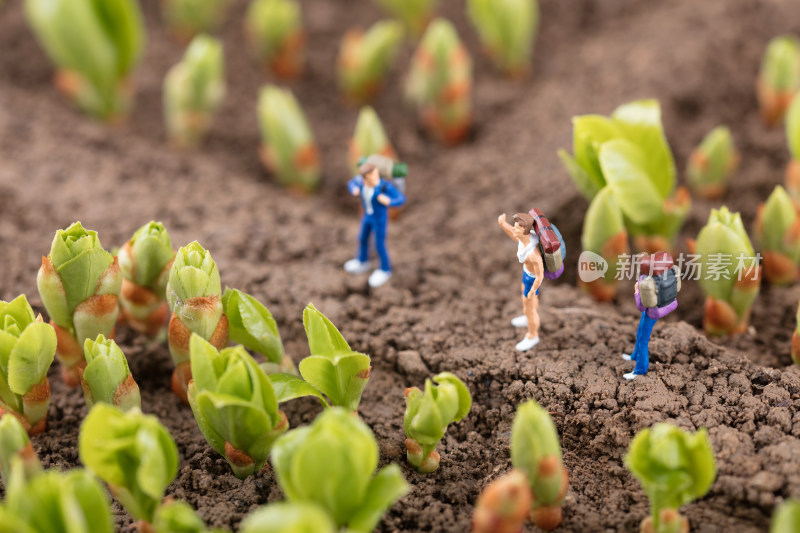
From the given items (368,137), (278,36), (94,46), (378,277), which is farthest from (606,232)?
(94,46)

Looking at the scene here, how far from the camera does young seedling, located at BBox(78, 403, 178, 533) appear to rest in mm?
1625

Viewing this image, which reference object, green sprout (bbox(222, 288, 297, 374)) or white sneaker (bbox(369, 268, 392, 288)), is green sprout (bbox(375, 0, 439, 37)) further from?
green sprout (bbox(222, 288, 297, 374))

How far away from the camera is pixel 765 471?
72.6 inches

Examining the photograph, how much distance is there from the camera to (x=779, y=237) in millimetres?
2553

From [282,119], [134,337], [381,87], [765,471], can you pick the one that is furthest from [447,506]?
[381,87]

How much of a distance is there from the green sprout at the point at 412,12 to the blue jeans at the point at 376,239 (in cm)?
181

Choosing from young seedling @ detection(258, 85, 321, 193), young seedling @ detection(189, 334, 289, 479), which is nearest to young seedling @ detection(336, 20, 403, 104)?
young seedling @ detection(258, 85, 321, 193)

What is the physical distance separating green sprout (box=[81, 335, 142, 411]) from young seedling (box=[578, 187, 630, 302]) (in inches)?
50.0

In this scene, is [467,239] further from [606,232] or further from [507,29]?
[507,29]

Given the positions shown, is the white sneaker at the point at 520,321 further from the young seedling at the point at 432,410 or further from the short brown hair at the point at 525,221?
the young seedling at the point at 432,410

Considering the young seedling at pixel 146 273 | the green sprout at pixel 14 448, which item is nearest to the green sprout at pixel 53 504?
the green sprout at pixel 14 448

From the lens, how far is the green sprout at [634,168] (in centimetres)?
245

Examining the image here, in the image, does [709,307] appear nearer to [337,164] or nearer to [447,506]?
[447,506]

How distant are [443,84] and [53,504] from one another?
2338mm
